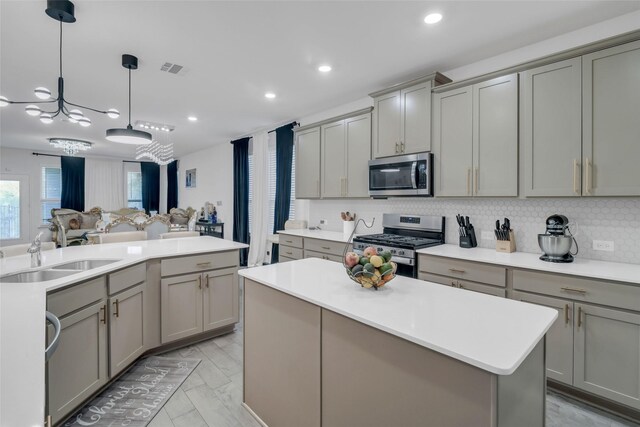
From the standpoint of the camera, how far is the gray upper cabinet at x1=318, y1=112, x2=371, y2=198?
377 centimetres

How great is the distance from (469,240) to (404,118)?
143cm

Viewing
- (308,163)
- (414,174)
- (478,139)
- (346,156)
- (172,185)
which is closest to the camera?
(478,139)

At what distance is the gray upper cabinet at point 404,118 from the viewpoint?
3.10 m

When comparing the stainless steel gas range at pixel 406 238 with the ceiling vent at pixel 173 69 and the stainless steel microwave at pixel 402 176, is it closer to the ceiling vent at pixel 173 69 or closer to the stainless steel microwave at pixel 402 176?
the stainless steel microwave at pixel 402 176

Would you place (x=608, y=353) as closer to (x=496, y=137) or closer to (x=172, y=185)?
(x=496, y=137)

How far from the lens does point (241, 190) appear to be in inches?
255

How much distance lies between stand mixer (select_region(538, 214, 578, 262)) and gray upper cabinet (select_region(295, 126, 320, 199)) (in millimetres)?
2738

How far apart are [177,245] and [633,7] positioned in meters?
4.22

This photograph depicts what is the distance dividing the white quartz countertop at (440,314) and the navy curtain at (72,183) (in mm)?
9525

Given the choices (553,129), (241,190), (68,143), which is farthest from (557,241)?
(68,143)

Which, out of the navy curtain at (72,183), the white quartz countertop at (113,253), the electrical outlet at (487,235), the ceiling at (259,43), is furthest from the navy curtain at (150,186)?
the electrical outlet at (487,235)

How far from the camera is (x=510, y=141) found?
8.43ft

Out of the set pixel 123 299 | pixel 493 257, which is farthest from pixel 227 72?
pixel 493 257

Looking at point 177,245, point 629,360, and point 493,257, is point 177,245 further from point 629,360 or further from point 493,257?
point 629,360
